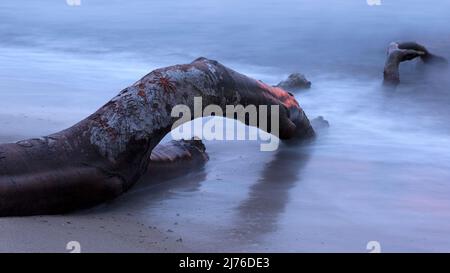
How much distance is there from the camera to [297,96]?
6586 millimetres

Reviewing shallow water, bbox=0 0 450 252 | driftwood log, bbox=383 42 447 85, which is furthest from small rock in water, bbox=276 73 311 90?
driftwood log, bbox=383 42 447 85

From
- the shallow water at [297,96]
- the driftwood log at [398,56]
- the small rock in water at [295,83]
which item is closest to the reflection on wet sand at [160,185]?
the shallow water at [297,96]

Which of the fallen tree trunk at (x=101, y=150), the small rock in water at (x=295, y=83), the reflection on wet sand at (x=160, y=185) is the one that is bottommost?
the small rock in water at (x=295, y=83)

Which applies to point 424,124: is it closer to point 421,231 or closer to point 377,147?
point 377,147

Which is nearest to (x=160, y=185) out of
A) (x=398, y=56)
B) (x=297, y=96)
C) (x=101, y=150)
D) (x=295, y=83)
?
(x=101, y=150)

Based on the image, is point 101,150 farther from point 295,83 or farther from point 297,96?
point 295,83

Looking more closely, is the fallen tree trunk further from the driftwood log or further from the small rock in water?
the driftwood log

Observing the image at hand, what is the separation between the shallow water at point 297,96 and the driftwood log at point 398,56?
0.39 feet

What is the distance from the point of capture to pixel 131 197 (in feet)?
11.4

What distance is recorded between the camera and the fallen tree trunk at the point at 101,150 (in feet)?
9.86

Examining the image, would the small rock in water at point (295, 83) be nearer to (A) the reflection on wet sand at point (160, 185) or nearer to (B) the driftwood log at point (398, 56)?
(B) the driftwood log at point (398, 56)

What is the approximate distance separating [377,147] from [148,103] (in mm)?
Result: 1833

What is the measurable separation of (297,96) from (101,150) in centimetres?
356
